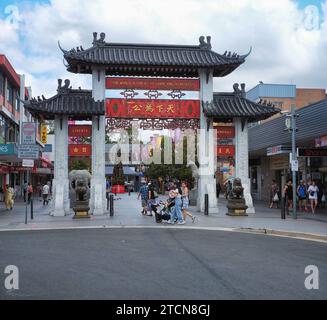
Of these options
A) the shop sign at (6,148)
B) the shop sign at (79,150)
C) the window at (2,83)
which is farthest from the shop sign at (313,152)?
the window at (2,83)

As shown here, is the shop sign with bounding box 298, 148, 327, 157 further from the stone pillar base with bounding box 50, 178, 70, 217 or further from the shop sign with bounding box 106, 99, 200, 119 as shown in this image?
the stone pillar base with bounding box 50, 178, 70, 217

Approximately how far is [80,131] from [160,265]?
1462cm

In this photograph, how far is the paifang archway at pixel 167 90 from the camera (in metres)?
22.9

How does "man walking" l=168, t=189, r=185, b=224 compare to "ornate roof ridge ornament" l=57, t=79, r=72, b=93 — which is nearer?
"man walking" l=168, t=189, r=185, b=224

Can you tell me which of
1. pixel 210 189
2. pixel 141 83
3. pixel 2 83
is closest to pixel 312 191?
pixel 210 189

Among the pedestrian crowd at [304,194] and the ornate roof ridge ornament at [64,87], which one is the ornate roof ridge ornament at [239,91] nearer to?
the pedestrian crowd at [304,194]

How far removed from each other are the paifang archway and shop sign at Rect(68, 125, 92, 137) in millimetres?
554

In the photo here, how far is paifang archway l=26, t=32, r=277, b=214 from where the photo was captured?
75.0 feet

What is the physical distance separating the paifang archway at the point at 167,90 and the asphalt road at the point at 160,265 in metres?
Answer: 8.49

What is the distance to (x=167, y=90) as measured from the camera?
76.5ft

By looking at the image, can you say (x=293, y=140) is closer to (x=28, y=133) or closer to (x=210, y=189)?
(x=210, y=189)

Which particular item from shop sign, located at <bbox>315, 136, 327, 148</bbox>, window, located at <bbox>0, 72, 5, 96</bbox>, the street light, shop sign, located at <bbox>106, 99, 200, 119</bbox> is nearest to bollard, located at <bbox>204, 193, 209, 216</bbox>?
the street light
